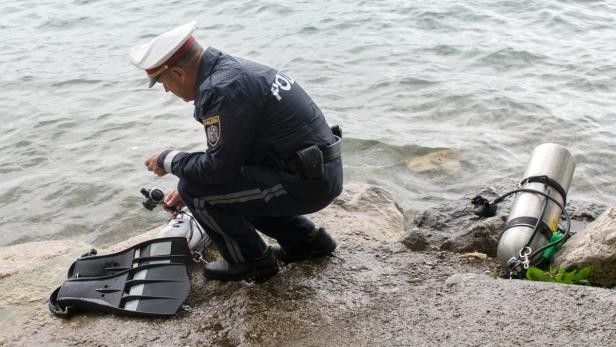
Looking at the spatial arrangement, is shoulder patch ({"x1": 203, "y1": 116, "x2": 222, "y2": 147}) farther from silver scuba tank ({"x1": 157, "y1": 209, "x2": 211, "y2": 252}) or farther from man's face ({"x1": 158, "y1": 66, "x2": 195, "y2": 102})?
silver scuba tank ({"x1": 157, "y1": 209, "x2": 211, "y2": 252})

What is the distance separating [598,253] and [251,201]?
1973mm

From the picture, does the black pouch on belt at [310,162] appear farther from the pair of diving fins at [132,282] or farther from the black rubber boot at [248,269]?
the pair of diving fins at [132,282]

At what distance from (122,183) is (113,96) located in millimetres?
3277

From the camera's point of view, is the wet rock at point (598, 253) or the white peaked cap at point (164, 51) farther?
the wet rock at point (598, 253)

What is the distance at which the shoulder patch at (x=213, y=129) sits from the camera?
11.4 ft

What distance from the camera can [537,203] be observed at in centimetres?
427

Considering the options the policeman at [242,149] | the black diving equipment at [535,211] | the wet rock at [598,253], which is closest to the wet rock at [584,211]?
the black diving equipment at [535,211]

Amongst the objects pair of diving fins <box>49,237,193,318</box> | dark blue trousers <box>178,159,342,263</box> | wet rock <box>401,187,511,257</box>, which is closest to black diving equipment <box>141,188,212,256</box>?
pair of diving fins <box>49,237,193,318</box>

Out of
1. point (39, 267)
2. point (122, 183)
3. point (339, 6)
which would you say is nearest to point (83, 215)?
point (122, 183)

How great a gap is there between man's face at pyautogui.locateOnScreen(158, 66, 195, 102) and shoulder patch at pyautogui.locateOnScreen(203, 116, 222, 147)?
0.34 meters

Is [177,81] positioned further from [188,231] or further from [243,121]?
[188,231]

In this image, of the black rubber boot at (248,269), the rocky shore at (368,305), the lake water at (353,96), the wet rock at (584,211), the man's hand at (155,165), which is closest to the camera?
the rocky shore at (368,305)

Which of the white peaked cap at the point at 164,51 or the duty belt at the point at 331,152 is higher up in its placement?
the white peaked cap at the point at 164,51

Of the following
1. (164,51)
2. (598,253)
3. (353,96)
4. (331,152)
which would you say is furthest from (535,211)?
(353,96)
